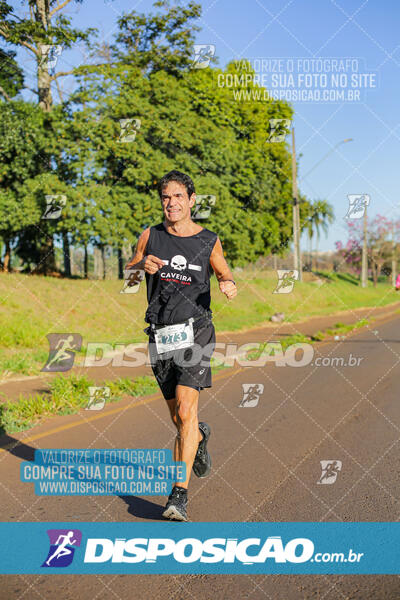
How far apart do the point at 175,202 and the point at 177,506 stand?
6.58 feet

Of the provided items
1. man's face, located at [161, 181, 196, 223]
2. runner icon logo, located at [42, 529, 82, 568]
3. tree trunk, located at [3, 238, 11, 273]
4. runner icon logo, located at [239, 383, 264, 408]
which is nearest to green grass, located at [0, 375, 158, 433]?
runner icon logo, located at [239, 383, 264, 408]

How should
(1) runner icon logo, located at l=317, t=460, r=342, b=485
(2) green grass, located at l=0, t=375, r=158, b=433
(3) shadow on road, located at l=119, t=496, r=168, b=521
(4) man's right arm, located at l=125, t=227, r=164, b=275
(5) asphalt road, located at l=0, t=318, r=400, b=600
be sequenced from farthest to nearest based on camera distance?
(2) green grass, located at l=0, t=375, r=158, b=433, (1) runner icon logo, located at l=317, t=460, r=342, b=485, (3) shadow on road, located at l=119, t=496, r=168, b=521, (4) man's right arm, located at l=125, t=227, r=164, b=275, (5) asphalt road, located at l=0, t=318, r=400, b=600

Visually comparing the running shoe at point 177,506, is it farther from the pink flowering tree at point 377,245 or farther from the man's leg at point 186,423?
the pink flowering tree at point 377,245

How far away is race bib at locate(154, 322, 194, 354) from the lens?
166 inches

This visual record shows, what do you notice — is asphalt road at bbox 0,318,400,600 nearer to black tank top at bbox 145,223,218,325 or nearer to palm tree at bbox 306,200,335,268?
black tank top at bbox 145,223,218,325

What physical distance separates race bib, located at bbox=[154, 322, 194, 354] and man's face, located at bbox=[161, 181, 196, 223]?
73 cm

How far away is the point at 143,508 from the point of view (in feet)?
14.4

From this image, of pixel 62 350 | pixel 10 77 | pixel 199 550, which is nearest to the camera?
pixel 199 550

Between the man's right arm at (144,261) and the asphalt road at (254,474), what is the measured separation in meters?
1.65

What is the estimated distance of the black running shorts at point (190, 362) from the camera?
427 cm

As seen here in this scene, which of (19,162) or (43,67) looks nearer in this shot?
(19,162)

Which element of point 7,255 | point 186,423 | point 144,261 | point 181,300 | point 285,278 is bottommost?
point 186,423

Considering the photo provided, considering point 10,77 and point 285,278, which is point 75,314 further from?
point 10,77

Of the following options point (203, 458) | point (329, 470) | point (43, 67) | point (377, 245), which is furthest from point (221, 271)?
point (377, 245)
